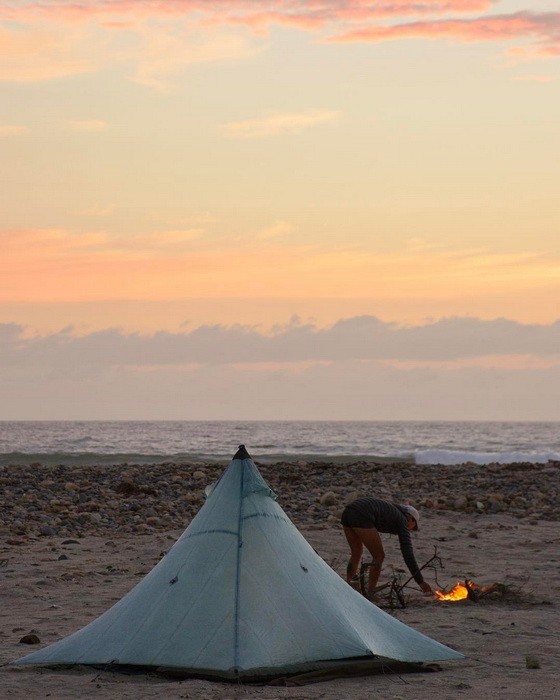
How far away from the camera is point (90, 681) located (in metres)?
7.60

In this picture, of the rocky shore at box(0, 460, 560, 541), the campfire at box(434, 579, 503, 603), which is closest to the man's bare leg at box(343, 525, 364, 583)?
the campfire at box(434, 579, 503, 603)

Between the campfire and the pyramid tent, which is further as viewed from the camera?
the campfire

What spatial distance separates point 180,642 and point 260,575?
78cm

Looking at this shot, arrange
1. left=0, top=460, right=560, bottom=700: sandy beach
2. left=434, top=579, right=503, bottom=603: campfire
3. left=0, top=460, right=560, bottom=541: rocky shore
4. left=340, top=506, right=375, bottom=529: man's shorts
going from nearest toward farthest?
left=0, top=460, right=560, bottom=700: sandy beach, left=340, top=506, right=375, bottom=529: man's shorts, left=434, top=579, right=503, bottom=603: campfire, left=0, top=460, right=560, bottom=541: rocky shore

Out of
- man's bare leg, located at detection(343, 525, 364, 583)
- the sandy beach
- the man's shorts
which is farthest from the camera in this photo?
man's bare leg, located at detection(343, 525, 364, 583)

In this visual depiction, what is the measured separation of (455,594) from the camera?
11477mm

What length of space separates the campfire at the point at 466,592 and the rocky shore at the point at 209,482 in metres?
6.00

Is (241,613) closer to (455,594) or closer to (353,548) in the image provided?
(353,548)

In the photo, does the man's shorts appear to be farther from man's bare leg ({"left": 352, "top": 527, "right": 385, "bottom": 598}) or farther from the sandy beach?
the sandy beach

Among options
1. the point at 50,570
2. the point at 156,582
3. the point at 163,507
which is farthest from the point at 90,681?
the point at 163,507

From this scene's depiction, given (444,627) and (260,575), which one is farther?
(444,627)

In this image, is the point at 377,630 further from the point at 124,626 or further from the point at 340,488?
the point at 340,488

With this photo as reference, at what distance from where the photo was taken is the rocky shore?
17.7 m

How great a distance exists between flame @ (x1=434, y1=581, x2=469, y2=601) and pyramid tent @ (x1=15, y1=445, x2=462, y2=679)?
3.15 m
